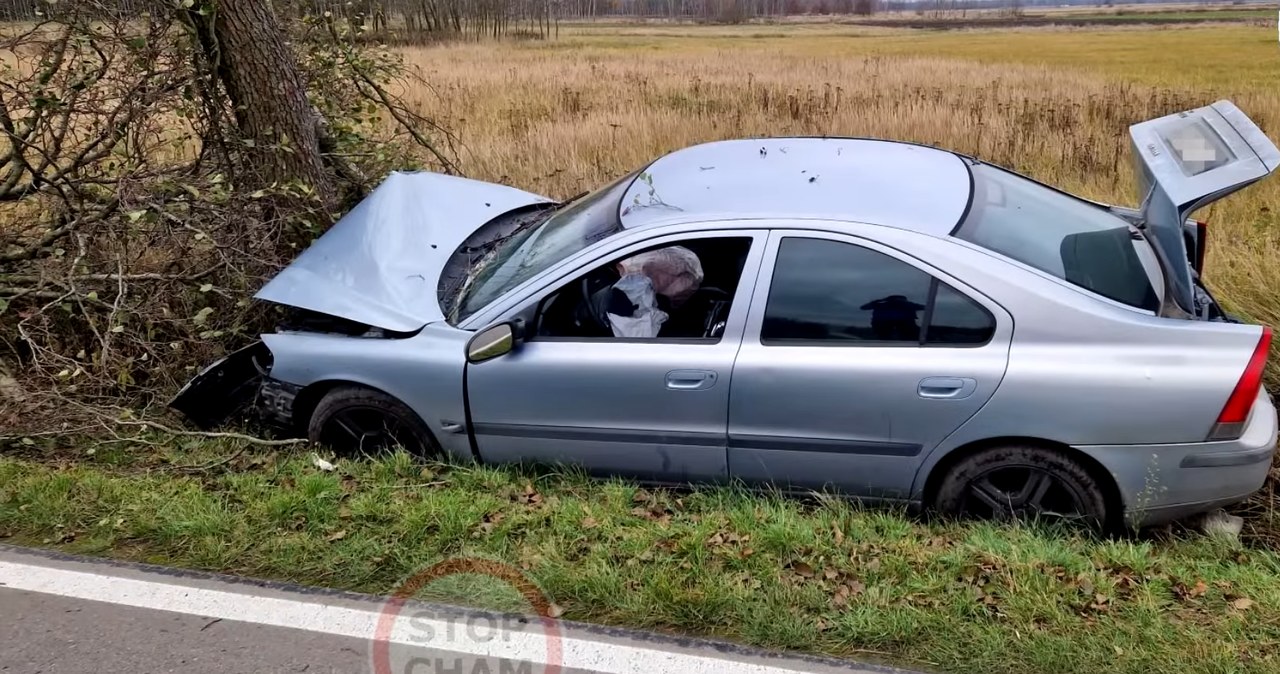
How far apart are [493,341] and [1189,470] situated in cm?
266

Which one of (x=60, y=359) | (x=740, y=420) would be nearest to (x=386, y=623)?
(x=740, y=420)

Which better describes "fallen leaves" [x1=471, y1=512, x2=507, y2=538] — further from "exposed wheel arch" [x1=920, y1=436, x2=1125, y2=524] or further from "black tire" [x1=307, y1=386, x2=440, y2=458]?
"exposed wheel arch" [x1=920, y1=436, x2=1125, y2=524]

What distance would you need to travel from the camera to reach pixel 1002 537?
3191mm

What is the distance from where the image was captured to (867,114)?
11.5 metres

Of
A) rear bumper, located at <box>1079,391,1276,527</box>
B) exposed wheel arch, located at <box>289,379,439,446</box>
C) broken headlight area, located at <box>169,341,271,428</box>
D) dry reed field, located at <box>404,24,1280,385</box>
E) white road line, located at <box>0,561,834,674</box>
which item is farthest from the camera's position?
dry reed field, located at <box>404,24,1280,385</box>

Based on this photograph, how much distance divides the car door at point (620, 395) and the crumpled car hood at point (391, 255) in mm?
518

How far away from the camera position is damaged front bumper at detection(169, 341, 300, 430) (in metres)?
4.06

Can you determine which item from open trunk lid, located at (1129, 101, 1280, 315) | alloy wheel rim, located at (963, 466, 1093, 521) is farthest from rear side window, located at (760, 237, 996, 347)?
open trunk lid, located at (1129, 101, 1280, 315)

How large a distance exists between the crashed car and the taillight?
0.01 metres

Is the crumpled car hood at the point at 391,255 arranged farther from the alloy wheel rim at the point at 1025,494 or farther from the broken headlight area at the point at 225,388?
the alloy wheel rim at the point at 1025,494

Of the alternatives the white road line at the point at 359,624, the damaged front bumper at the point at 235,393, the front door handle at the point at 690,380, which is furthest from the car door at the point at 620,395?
the damaged front bumper at the point at 235,393

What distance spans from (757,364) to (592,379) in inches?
26.6

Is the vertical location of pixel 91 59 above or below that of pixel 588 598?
above

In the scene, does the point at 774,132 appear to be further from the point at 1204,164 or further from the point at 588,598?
the point at 588,598
